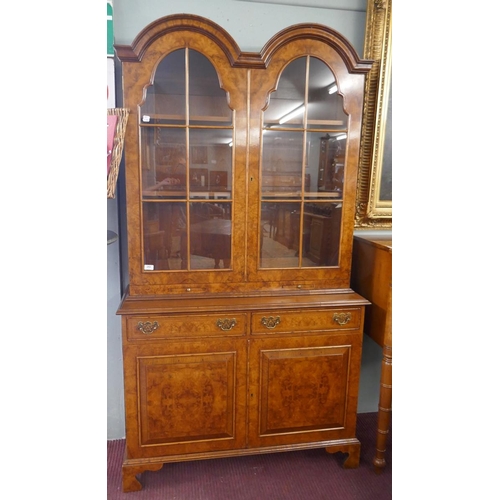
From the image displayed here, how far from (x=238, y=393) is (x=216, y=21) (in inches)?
59.0

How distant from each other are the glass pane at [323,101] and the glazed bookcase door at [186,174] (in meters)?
0.27

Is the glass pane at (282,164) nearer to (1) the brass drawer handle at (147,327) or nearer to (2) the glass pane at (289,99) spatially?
(2) the glass pane at (289,99)

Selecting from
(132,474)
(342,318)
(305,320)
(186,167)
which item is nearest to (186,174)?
(186,167)

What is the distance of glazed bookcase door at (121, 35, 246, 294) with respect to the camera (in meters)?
1.31

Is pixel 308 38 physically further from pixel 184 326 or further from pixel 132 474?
pixel 132 474

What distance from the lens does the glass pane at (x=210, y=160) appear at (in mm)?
1373

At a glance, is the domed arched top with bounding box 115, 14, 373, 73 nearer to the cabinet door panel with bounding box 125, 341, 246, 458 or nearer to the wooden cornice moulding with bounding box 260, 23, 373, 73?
the wooden cornice moulding with bounding box 260, 23, 373, 73

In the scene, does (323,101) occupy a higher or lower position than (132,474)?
higher

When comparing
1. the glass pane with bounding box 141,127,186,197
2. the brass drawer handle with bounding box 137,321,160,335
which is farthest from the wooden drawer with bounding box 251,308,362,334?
the glass pane with bounding box 141,127,186,197

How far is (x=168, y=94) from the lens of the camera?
4.35 ft

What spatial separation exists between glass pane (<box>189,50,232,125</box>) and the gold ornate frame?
697mm

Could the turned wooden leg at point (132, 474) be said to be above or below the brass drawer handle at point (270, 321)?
below

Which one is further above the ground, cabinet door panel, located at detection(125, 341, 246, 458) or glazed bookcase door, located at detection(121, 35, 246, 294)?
glazed bookcase door, located at detection(121, 35, 246, 294)

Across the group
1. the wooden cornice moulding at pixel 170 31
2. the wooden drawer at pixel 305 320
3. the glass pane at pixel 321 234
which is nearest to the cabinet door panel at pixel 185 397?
the wooden drawer at pixel 305 320
